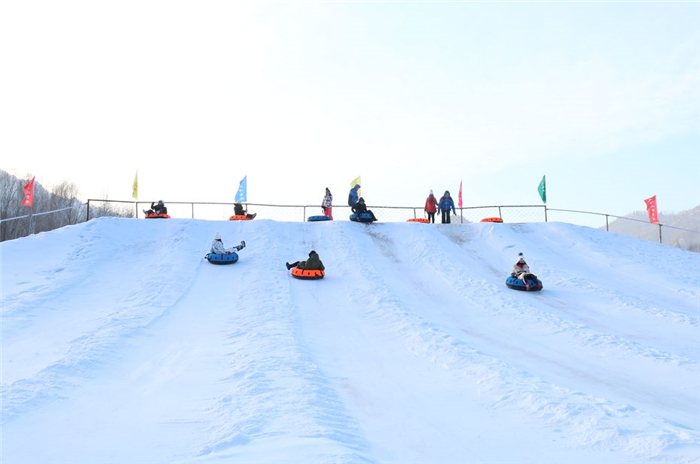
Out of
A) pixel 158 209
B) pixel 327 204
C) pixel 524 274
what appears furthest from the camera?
pixel 327 204

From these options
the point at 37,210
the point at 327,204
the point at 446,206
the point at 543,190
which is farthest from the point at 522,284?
the point at 37,210

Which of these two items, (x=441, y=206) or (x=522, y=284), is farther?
(x=441, y=206)

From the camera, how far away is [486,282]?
1567cm

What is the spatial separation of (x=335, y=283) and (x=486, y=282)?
14.3 feet

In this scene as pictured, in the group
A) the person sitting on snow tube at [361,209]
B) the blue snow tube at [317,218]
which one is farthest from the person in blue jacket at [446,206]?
the blue snow tube at [317,218]

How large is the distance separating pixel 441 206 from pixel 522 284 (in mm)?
10974

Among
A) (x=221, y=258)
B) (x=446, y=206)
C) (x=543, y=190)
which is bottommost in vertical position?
(x=221, y=258)

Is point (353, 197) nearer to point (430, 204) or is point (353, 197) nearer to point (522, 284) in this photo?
point (430, 204)

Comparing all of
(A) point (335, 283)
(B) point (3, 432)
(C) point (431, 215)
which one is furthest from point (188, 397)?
(C) point (431, 215)

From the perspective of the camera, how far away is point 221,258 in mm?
16844

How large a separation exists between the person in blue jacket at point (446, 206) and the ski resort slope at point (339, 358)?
642 cm

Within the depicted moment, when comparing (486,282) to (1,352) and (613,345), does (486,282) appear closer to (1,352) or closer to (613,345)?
(613,345)

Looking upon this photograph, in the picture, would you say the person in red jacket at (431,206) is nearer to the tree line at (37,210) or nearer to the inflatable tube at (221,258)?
the inflatable tube at (221,258)

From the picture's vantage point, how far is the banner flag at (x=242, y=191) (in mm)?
25516
